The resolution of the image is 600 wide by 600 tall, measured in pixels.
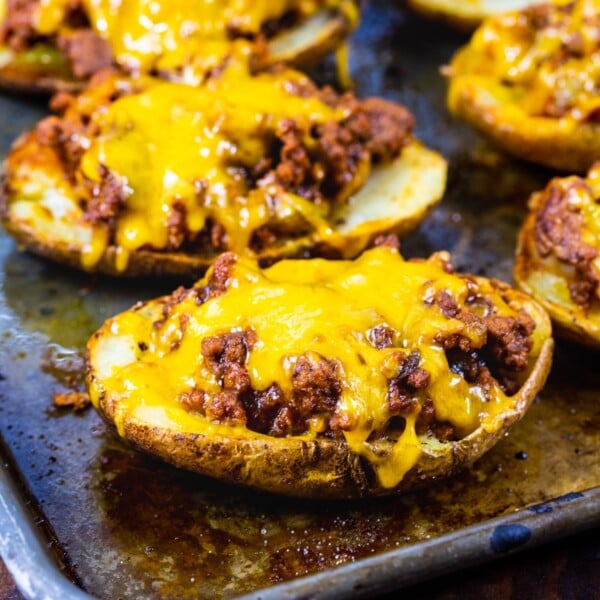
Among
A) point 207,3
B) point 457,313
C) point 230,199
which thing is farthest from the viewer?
point 207,3

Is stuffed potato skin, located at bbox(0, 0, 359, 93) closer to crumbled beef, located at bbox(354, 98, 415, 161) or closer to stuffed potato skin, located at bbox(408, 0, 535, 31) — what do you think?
stuffed potato skin, located at bbox(408, 0, 535, 31)

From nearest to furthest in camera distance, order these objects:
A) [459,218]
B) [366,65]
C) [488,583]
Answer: [488,583] < [459,218] < [366,65]

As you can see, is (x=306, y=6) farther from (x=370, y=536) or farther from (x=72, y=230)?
(x=370, y=536)

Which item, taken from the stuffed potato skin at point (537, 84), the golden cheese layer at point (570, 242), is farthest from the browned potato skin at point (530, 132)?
the golden cheese layer at point (570, 242)

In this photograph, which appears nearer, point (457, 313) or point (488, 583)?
point (488, 583)

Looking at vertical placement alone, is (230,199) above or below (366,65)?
above

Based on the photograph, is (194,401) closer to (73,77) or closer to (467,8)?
(73,77)

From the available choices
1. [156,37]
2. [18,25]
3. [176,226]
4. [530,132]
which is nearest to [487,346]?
[176,226]

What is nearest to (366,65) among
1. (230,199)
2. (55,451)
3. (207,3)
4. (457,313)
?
(207,3)

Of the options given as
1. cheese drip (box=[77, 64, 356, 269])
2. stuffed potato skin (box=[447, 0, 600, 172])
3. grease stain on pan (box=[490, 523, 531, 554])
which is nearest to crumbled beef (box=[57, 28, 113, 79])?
cheese drip (box=[77, 64, 356, 269])
